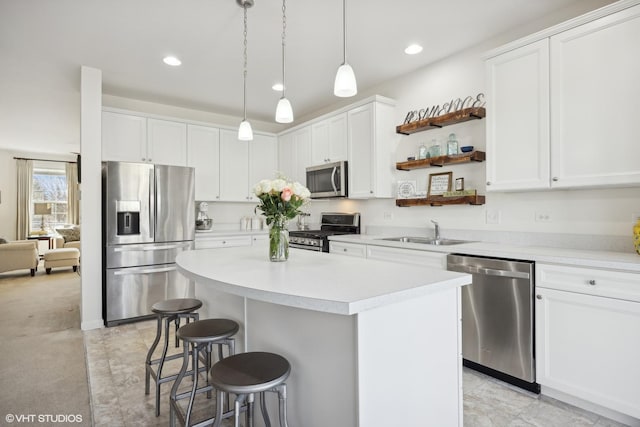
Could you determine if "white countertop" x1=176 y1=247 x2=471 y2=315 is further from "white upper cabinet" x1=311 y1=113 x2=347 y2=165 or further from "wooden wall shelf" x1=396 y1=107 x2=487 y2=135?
"white upper cabinet" x1=311 y1=113 x2=347 y2=165

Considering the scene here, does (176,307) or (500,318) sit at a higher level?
(176,307)

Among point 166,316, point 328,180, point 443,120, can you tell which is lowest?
point 166,316

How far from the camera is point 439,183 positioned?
340cm

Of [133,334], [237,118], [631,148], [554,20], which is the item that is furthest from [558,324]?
[237,118]

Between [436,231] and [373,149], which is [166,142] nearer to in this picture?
[373,149]

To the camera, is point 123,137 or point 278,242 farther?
point 123,137

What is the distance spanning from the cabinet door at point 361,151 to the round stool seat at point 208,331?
2.39 m

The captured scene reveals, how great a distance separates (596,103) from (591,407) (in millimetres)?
1859

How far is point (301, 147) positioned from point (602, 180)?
11.4 feet

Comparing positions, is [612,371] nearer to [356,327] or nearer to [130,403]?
[356,327]

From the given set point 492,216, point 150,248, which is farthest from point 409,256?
point 150,248

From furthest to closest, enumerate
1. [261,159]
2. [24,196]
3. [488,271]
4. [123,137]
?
[24,196]
[261,159]
[123,137]
[488,271]

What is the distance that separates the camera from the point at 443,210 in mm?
3406

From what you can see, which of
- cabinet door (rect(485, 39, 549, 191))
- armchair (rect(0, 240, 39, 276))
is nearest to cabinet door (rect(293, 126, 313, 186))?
cabinet door (rect(485, 39, 549, 191))
